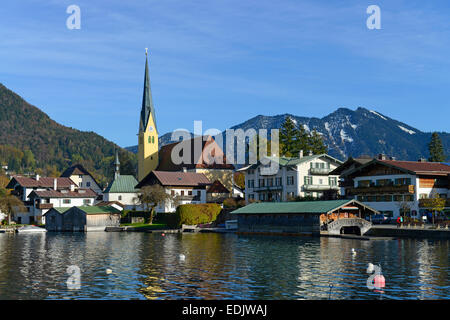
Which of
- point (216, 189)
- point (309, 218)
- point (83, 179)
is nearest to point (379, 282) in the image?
point (309, 218)

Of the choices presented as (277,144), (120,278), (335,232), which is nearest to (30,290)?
(120,278)

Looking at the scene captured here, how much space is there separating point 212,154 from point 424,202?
2721 inches

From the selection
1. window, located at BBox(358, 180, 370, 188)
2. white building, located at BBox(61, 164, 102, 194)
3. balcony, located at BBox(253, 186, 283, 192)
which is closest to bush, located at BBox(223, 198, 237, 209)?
balcony, located at BBox(253, 186, 283, 192)

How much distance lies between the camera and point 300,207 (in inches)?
3265

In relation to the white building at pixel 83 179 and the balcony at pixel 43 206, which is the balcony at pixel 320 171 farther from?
the white building at pixel 83 179

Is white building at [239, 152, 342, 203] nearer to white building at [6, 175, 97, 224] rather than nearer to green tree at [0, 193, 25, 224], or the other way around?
white building at [6, 175, 97, 224]

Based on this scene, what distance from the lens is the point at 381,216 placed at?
8881 cm

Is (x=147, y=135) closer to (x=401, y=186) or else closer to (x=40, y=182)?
(x=40, y=182)

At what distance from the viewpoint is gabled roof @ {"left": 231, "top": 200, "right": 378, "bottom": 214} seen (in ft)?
260

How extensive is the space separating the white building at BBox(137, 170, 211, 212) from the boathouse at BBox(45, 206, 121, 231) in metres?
10.8

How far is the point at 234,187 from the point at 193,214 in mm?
36687

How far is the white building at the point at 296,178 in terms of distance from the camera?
362 ft

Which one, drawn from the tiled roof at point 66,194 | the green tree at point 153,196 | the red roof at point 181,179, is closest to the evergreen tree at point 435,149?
the red roof at point 181,179
